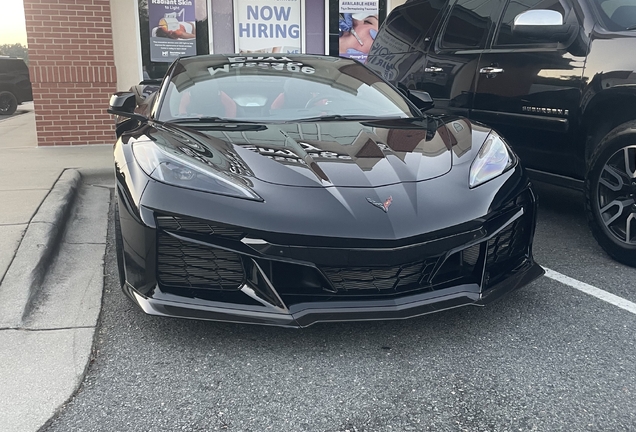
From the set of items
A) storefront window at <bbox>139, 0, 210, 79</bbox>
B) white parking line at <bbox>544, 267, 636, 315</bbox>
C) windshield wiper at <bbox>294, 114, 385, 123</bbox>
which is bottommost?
white parking line at <bbox>544, 267, 636, 315</bbox>

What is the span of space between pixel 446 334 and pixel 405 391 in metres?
0.52

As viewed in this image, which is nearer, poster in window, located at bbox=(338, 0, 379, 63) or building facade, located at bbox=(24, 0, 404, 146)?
building facade, located at bbox=(24, 0, 404, 146)

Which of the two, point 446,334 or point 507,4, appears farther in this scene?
point 507,4

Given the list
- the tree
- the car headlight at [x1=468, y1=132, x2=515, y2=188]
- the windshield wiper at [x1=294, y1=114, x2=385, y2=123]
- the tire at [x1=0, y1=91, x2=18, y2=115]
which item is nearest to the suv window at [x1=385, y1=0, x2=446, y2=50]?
the windshield wiper at [x1=294, y1=114, x2=385, y2=123]

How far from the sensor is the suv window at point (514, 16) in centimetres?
425

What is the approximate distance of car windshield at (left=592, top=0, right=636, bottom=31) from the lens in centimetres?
382

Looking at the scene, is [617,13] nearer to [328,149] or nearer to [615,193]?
[615,193]

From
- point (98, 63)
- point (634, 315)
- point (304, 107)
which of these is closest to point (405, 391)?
point (634, 315)

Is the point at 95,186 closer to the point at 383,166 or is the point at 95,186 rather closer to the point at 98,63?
the point at 98,63

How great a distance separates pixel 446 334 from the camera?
2.66 m

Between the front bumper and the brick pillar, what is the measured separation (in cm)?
586

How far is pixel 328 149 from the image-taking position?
115 inches

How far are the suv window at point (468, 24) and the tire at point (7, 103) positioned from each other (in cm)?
1511

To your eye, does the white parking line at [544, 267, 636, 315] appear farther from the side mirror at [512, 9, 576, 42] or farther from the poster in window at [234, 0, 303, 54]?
the poster in window at [234, 0, 303, 54]
